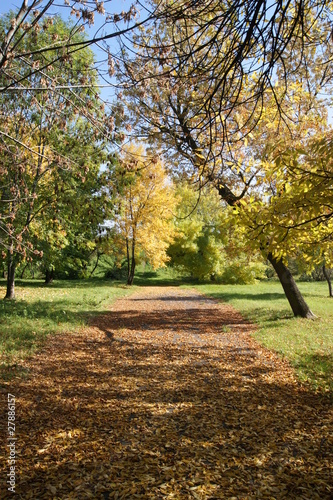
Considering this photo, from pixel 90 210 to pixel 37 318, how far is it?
474 cm

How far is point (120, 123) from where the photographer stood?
4.02 metres

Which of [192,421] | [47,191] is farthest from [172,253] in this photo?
[192,421]

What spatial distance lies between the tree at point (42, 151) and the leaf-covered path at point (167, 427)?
7.04ft

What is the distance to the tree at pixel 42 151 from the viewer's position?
4.35 m

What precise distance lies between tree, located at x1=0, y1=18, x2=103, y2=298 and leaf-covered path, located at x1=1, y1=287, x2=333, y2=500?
214cm

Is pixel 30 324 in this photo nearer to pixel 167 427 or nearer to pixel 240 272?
pixel 167 427

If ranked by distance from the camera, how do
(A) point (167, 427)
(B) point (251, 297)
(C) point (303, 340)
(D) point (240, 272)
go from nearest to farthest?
(A) point (167, 427) → (C) point (303, 340) → (B) point (251, 297) → (D) point (240, 272)

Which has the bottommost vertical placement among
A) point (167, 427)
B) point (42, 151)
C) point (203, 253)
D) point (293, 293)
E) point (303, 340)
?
point (167, 427)

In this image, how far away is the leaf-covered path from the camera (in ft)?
8.56

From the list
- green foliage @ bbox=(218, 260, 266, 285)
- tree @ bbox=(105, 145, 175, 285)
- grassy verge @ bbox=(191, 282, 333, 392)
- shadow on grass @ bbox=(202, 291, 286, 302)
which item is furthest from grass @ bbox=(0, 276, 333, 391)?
green foliage @ bbox=(218, 260, 266, 285)

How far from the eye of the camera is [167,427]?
3.57 metres

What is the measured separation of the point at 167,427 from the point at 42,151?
7.78 meters

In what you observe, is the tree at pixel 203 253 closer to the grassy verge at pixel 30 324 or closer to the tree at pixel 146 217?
the tree at pixel 146 217

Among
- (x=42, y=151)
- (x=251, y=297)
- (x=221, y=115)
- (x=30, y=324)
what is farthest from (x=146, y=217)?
(x=221, y=115)
